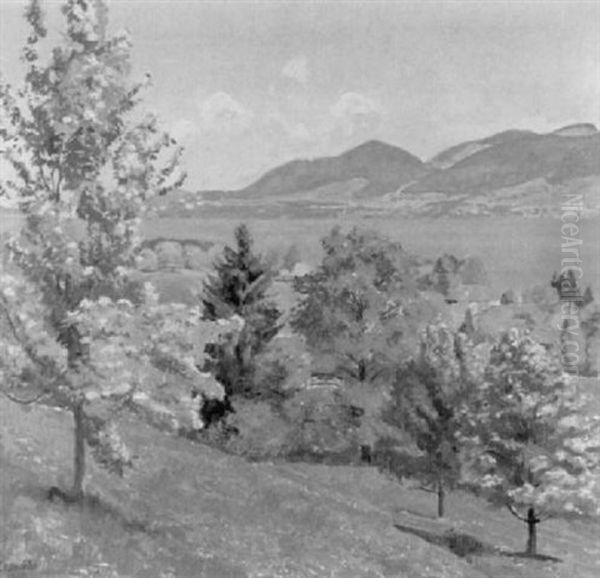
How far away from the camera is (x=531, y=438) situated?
1612 cm

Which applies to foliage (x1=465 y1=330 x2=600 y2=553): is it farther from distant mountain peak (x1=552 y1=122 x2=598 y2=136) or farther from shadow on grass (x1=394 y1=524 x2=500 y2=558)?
distant mountain peak (x1=552 y1=122 x2=598 y2=136)

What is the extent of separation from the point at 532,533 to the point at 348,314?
4.14m

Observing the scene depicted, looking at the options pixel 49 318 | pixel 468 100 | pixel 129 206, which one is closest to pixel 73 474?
pixel 49 318

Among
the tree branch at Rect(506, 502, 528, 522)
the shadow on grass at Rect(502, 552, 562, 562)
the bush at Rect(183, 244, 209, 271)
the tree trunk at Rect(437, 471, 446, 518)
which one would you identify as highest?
the bush at Rect(183, 244, 209, 271)

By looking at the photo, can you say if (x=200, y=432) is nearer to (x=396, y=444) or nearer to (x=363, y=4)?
(x=396, y=444)

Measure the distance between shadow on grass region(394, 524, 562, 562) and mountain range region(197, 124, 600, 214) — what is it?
4617mm

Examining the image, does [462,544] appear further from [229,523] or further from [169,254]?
[169,254]

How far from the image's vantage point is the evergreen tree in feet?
49.4

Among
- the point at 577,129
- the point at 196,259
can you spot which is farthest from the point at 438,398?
the point at 577,129

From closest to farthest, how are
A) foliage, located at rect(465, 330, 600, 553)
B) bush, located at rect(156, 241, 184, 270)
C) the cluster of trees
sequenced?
the cluster of trees → bush, located at rect(156, 241, 184, 270) → foliage, located at rect(465, 330, 600, 553)

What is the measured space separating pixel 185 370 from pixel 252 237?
306 cm

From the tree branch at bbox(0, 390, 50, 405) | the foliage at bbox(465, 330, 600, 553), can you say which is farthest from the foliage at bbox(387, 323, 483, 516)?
the tree branch at bbox(0, 390, 50, 405)

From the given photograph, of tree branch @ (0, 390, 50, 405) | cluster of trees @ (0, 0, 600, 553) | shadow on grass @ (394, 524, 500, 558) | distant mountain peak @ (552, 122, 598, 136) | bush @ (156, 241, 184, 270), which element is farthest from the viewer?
distant mountain peak @ (552, 122, 598, 136)

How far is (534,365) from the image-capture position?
1594 centimetres
